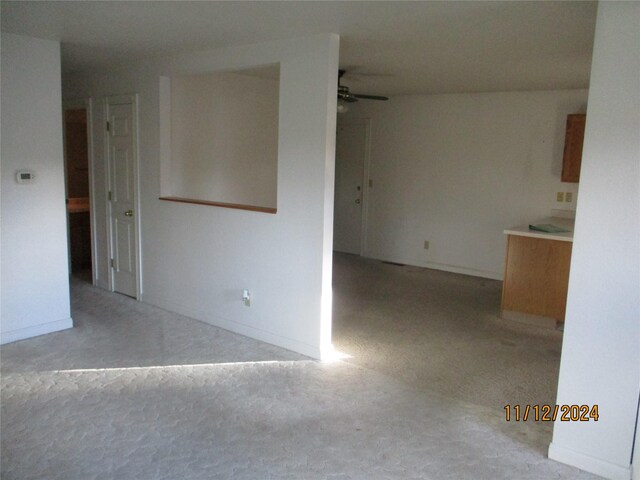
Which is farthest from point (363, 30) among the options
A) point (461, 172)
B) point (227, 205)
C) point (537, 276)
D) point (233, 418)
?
point (461, 172)

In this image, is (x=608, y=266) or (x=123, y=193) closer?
(x=608, y=266)

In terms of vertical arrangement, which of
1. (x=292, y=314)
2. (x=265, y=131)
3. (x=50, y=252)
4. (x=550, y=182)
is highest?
(x=265, y=131)

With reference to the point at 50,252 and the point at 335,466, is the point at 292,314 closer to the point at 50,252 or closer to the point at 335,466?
the point at 335,466

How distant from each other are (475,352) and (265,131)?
3.27 meters

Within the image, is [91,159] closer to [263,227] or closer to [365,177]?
[263,227]

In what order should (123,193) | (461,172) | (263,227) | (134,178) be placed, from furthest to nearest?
(461,172) → (123,193) → (134,178) → (263,227)

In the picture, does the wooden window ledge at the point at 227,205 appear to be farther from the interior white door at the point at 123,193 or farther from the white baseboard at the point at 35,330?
the white baseboard at the point at 35,330

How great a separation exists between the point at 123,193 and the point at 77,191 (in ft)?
5.90

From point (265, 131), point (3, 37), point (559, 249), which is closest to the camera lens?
point (3, 37)

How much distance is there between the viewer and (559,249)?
4.49m

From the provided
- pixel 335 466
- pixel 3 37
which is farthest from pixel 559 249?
pixel 3 37

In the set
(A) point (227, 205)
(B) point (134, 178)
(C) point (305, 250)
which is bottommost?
(C) point (305, 250)

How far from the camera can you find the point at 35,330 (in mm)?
4156
